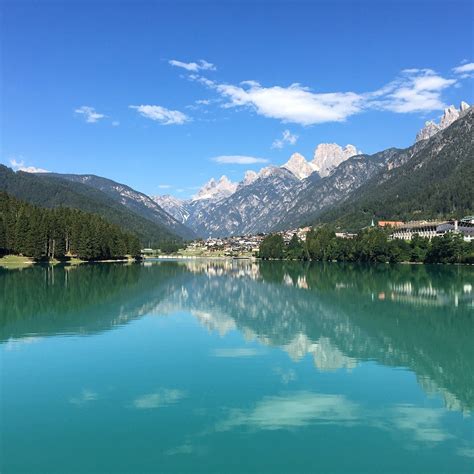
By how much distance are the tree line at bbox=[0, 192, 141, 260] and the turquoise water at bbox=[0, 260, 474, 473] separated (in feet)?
272

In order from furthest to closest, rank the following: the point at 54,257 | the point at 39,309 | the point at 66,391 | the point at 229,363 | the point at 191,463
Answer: the point at 54,257 < the point at 39,309 < the point at 229,363 < the point at 66,391 < the point at 191,463

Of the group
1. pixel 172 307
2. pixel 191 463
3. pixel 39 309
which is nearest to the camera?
pixel 191 463

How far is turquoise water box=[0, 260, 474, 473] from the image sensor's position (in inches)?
551

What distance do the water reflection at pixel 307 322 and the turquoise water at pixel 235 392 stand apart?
0.14 meters

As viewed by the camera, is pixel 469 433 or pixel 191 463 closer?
pixel 191 463

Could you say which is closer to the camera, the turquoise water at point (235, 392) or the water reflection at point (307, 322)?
the turquoise water at point (235, 392)

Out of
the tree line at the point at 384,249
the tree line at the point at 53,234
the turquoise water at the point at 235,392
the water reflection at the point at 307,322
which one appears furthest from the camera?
the tree line at the point at 384,249

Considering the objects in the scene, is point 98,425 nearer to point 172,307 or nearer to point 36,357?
point 36,357

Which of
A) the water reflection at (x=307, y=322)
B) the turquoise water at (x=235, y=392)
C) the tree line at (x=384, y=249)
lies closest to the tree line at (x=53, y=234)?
the water reflection at (x=307, y=322)

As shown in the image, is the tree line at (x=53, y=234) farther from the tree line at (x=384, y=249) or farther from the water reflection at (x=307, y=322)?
the tree line at (x=384, y=249)

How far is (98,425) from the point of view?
1609cm

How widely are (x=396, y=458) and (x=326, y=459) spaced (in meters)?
1.88

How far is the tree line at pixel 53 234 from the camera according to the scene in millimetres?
119438

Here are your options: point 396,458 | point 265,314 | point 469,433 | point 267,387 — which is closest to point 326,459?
point 396,458
